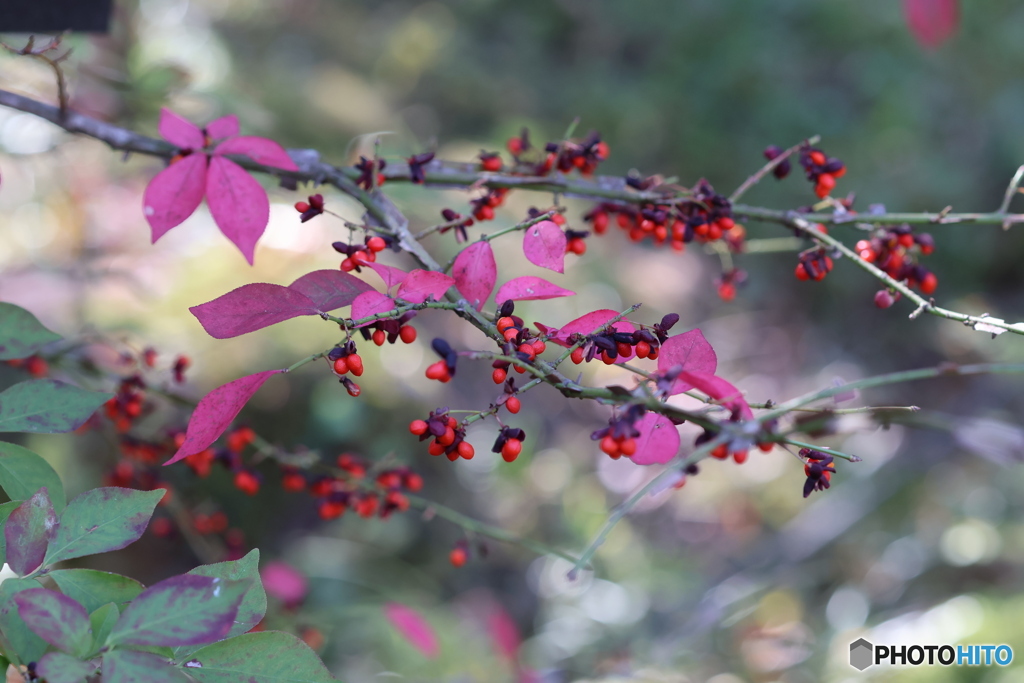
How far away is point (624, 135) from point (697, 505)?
202 cm

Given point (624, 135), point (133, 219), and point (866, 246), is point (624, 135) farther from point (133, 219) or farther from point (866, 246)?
point (866, 246)

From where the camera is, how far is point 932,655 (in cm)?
160

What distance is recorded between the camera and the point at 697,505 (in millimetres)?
2768

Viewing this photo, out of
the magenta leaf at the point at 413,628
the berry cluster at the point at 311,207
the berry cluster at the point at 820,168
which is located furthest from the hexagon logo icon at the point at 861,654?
the berry cluster at the point at 311,207

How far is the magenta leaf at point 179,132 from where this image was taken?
2.06 ft

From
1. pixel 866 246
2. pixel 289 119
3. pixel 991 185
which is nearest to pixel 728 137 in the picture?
pixel 991 185

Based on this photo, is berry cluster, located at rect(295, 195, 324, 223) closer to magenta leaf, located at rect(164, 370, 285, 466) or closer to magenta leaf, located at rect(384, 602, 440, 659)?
magenta leaf, located at rect(164, 370, 285, 466)

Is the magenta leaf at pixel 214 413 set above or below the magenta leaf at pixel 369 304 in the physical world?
below

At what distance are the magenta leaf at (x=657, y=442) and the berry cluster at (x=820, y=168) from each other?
371 millimetres

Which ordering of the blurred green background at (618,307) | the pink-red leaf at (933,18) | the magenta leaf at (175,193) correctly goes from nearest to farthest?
the magenta leaf at (175,193)
the pink-red leaf at (933,18)
the blurred green background at (618,307)

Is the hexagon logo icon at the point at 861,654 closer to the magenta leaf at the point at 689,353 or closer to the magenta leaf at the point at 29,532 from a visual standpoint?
the magenta leaf at the point at 689,353

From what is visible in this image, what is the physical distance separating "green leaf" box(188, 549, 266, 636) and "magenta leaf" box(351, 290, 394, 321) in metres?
0.19

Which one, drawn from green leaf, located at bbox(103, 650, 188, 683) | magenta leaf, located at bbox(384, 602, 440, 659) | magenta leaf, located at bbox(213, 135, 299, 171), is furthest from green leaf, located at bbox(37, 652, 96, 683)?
magenta leaf, located at bbox(384, 602, 440, 659)

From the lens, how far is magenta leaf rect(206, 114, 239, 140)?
2.20 feet
